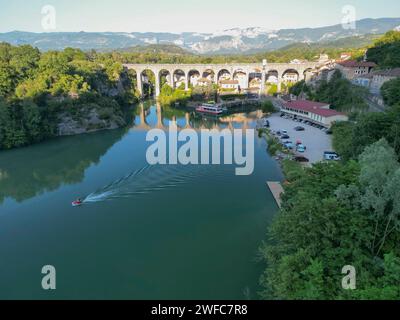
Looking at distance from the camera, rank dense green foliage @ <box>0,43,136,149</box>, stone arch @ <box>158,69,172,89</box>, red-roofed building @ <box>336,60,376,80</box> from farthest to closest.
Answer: stone arch @ <box>158,69,172,89</box>, red-roofed building @ <box>336,60,376,80</box>, dense green foliage @ <box>0,43,136,149</box>

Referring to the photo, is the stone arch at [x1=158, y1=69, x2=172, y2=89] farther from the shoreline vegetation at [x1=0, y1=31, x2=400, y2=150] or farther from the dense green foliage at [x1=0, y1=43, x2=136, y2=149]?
the dense green foliage at [x1=0, y1=43, x2=136, y2=149]

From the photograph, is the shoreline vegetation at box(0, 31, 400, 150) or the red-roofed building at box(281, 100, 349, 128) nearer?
the shoreline vegetation at box(0, 31, 400, 150)

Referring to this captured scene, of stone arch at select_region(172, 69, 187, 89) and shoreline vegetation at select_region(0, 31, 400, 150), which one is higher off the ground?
stone arch at select_region(172, 69, 187, 89)

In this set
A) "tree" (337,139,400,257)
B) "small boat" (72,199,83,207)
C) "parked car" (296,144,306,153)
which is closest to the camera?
"tree" (337,139,400,257)

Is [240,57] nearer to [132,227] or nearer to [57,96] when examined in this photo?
[57,96]

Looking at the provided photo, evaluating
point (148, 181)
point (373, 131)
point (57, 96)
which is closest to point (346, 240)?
point (373, 131)

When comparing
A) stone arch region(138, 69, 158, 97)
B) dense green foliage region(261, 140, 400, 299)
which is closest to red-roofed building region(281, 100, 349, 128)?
dense green foliage region(261, 140, 400, 299)

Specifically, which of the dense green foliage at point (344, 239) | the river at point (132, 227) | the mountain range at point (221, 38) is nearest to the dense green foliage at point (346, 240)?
the dense green foliage at point (344, 239)
